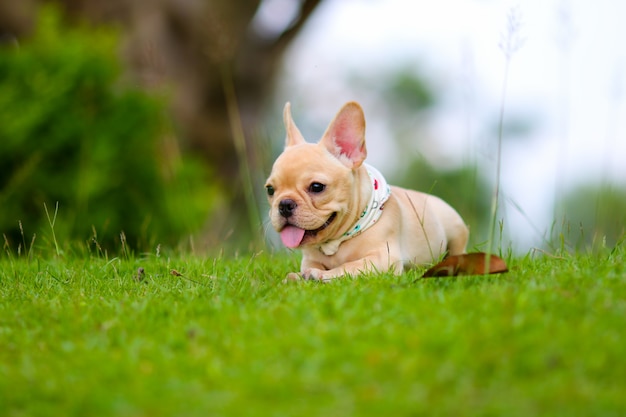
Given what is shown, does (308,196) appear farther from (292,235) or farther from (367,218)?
(367,218)

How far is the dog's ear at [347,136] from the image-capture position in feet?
13.9

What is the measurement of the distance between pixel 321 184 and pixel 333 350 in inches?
68.1

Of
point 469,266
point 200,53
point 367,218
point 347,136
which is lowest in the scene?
point 469,266

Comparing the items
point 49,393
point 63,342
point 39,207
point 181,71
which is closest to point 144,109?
point 39,207

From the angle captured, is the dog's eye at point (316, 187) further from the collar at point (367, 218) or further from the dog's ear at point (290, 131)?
the dog's ear at point (290, 131)

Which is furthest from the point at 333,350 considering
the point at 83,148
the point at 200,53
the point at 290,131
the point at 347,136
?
the point at 200,53

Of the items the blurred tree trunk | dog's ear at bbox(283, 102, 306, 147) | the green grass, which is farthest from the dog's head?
the blurred tree trunk

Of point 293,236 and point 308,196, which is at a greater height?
point 308,196

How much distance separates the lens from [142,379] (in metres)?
2.33

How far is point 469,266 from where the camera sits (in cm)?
340

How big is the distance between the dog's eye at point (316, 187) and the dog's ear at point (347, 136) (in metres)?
0.26

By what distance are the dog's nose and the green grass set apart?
0.59m

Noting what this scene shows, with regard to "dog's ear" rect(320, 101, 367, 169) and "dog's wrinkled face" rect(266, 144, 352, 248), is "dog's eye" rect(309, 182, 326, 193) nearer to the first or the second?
"dog's wrinkled face" rect(266, 144, 352, 248)

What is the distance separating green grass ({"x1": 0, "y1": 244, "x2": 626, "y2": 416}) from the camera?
2.14 m
